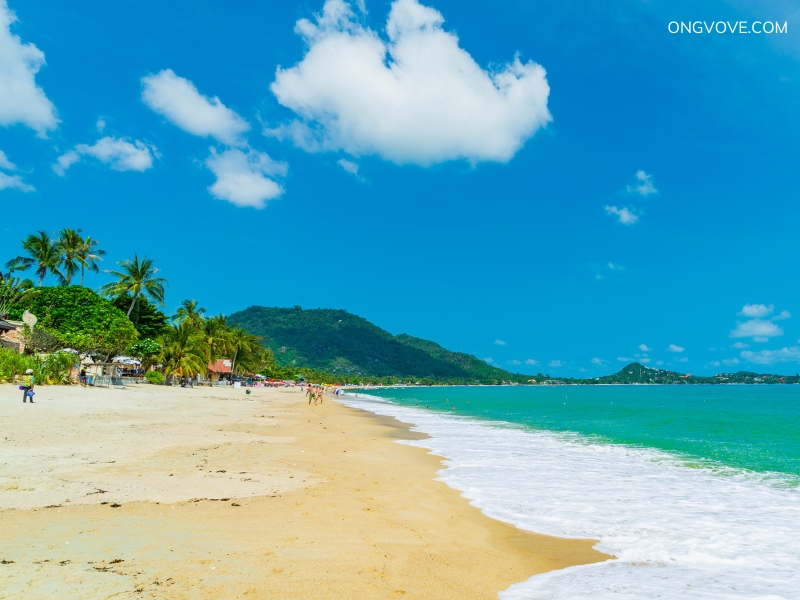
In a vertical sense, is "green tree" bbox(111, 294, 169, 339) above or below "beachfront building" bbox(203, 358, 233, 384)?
above

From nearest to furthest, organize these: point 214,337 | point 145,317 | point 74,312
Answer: point 74,312, point 145,317, point 214,337

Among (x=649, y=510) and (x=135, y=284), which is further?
(x=135, y=284)

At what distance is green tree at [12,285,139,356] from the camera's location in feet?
129

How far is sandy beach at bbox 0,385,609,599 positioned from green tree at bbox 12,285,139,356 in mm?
29779

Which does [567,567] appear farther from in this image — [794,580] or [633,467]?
[633,467]

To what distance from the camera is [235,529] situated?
6371mm

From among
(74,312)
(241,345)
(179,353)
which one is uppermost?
(74,312)

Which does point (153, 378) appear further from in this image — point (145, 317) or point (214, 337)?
point (214, 337)

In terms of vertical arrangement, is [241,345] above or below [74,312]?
below

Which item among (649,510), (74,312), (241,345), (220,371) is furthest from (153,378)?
(649,510)

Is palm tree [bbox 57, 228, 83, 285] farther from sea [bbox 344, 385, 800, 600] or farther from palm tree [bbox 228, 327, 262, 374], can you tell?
sea [bbox 344, 385, 800, 600]

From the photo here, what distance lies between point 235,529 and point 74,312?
1801 inches

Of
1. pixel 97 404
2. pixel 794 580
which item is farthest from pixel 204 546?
pixel 97 404

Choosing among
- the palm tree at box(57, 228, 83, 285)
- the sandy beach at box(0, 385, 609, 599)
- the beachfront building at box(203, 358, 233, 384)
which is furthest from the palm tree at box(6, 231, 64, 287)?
the sandy beach at box(0, 385, 609, 599)
